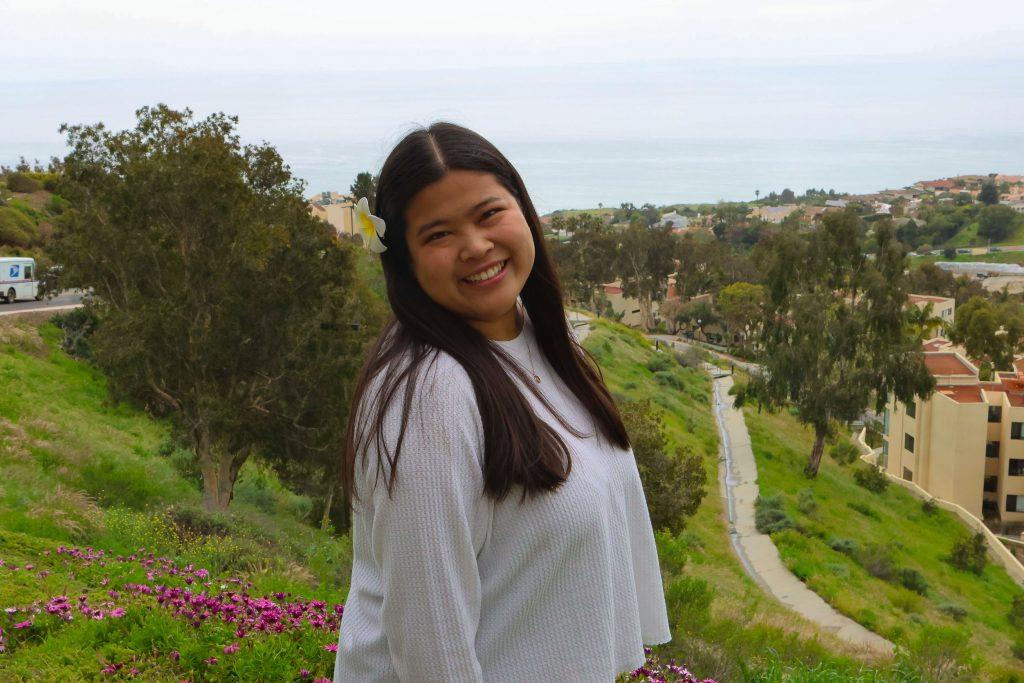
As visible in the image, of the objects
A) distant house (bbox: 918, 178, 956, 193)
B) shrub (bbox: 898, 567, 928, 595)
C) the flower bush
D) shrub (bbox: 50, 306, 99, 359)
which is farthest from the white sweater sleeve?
distant house (bbox: 918, 178, 956, 193)

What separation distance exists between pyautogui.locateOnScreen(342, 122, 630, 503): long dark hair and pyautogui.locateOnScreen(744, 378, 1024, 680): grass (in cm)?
964

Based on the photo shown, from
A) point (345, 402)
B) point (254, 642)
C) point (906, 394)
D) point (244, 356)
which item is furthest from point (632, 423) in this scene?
point (906, 394)

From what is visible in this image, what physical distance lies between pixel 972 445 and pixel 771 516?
11793mm

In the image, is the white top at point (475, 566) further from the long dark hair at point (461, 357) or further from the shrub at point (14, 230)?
the shrub at point (14, 230)

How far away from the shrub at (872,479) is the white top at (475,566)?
91.9ft

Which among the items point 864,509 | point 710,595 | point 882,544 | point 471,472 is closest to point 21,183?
point 864,509

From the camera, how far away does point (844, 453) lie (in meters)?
30.2

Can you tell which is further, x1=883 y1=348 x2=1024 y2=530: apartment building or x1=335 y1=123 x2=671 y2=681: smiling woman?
x1=883 y1=348 x2=1024 y2=530: apartment building

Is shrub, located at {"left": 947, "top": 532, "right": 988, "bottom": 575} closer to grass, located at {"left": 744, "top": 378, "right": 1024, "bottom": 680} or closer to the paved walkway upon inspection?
grass, located at {"left": 744, "top": 378, "right": 1024, "bottom": 680}

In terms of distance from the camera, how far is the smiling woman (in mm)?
1265

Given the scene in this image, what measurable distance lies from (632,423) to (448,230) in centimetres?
1188

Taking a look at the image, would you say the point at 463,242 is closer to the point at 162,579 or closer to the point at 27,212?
the point at 162,579

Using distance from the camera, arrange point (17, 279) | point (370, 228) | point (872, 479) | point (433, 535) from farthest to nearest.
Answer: point (872, 479) < point (17, 279) < point (370, 228) < point (433, 535)

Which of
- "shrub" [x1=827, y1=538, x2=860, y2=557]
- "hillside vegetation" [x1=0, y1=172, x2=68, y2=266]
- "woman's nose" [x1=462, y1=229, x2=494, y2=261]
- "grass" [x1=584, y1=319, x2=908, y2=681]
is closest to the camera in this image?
"woman's nose" [x1=462, y1=229, x2=494, y2=261]
